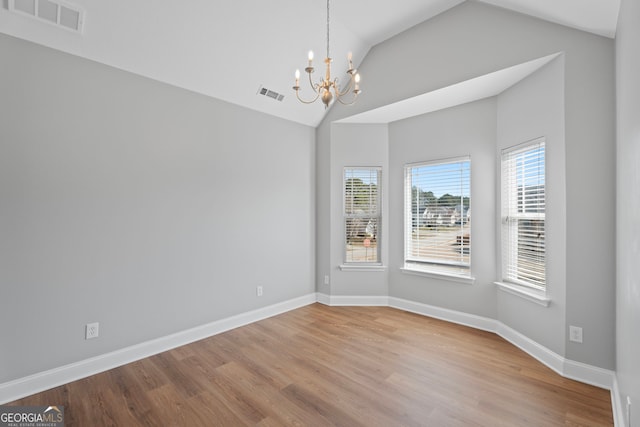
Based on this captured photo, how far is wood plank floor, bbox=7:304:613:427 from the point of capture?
2.03 metres

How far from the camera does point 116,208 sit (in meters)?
2.75

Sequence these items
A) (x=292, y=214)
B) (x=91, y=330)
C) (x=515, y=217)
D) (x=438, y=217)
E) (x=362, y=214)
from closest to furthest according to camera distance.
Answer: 1. (x=91, y=330)
2. (x=515, y=217)
3. (x=438, y=217)
4. (x=292, y=214)
5. (x=362, y=214)

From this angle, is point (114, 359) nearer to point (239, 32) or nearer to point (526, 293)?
point (239, 32)

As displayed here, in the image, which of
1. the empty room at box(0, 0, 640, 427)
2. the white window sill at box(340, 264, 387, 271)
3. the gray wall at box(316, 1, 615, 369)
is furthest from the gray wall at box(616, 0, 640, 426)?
the white window sill at box(340, 264, 387, 271)

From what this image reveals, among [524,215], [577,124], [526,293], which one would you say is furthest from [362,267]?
[577,124]

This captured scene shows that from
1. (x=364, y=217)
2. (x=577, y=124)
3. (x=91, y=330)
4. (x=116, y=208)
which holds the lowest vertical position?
(x=91, y=330)

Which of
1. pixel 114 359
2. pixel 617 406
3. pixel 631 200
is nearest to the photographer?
pixel 631 200

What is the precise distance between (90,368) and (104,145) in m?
2.01

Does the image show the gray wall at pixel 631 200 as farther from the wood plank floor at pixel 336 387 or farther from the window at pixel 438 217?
the window at pixel 438 217

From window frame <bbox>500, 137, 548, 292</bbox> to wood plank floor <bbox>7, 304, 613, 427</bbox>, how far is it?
2.38ft

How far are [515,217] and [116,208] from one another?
414cm

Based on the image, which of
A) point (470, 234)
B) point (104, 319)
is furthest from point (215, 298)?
point (470, 234)

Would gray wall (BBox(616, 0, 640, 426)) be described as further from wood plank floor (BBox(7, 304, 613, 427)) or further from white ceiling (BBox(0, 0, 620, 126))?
white ceiling (BBox(0, 0, 620, 126))

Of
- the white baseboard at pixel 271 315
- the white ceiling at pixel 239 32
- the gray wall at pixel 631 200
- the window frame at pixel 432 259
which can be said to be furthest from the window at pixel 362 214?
the gray wall at pixel 631 200
